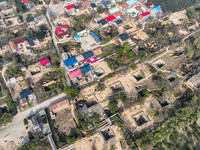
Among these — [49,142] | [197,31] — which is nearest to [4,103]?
[49,142]

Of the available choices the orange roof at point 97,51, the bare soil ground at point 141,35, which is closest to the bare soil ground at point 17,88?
the orange roof at point 97,51

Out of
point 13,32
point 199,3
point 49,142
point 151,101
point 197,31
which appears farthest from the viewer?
point 199,3

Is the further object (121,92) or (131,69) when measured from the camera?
(131,69)

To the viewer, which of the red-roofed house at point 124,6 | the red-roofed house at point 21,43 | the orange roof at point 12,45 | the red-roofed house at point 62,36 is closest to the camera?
the orange roof at point 12,45

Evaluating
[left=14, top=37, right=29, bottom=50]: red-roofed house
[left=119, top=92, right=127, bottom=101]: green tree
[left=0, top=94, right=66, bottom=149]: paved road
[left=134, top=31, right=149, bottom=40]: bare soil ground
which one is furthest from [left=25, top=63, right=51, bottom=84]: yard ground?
[left=134, top=31, right=149, bottom=40]: bare soil ground

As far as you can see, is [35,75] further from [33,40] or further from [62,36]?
[62,36]

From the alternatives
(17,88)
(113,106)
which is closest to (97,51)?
(113,106)

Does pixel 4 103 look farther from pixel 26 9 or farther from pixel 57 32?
pixel 26 9

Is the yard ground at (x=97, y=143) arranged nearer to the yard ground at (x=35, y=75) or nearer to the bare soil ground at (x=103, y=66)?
the bare soil ground at (x=103, y=66)
